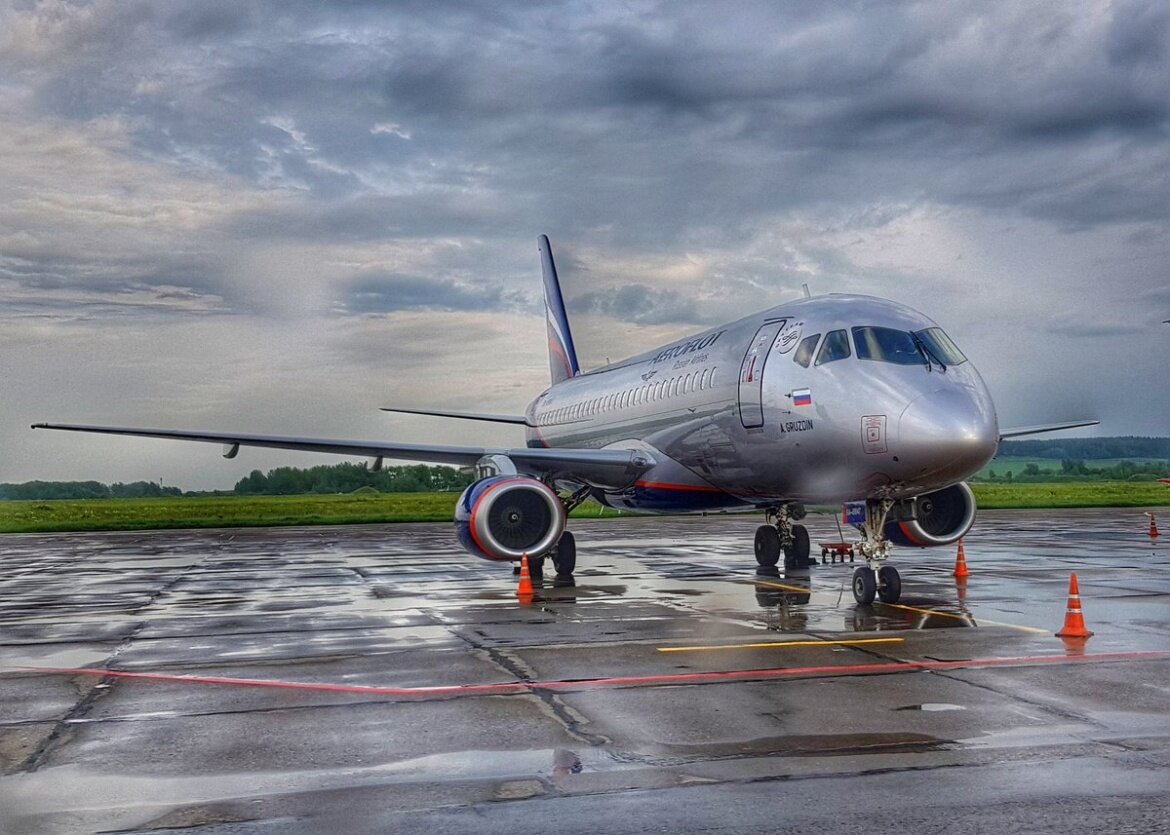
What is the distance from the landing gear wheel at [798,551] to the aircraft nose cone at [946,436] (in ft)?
26.5

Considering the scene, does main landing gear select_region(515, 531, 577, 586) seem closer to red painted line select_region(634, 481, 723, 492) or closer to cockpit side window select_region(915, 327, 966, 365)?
red painted line select_region(634, 481, 723, 492)

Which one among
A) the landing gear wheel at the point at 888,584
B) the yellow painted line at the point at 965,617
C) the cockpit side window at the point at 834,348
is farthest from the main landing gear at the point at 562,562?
the cockpit side window at the point at 834,348

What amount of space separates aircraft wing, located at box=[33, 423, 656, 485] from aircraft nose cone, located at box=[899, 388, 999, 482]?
7.41m

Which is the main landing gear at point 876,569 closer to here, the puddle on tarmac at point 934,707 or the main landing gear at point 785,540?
the main landing gear at point 785,540

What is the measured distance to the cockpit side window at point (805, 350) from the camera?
15.8 meters

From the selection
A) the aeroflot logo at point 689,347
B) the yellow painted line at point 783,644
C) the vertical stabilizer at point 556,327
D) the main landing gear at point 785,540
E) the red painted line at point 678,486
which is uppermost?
the vertical stabilizer at point 556,327

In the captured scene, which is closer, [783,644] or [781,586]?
[783,644]

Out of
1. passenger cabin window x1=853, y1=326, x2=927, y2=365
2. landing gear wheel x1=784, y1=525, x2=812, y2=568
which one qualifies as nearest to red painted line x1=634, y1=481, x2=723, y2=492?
landing gear wheel x1=784, y1=525, x2=812, y2=568

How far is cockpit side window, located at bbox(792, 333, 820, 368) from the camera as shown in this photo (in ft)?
51.8

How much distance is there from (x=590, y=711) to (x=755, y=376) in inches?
365

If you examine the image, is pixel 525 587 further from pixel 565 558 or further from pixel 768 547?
pixel 768 547

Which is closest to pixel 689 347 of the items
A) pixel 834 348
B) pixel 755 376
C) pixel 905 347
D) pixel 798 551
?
pixel 755 376

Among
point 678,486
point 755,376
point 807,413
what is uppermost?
point 755,376

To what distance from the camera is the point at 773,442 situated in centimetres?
1636
